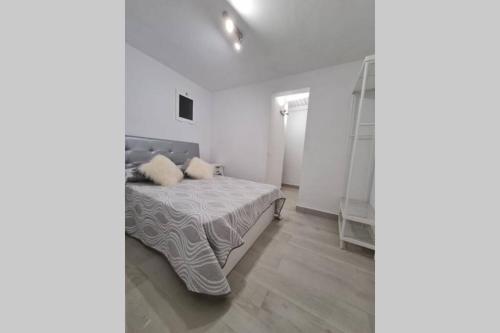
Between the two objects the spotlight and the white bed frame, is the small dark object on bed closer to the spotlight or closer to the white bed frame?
the white bed frame

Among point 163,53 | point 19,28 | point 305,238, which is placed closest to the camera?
point 19,28

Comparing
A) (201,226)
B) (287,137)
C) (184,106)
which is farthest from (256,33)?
(287,137)

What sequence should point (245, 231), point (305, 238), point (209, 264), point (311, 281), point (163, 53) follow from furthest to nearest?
point (163, 53), point (305, 238), point (245, 231), point (311, 281), point (209, 264)

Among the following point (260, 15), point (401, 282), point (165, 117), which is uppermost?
point (260, 15)

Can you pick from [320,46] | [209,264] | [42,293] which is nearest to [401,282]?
[42,293]

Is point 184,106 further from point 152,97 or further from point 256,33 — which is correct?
point 256,33

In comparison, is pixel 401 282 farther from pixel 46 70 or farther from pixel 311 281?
pixel 311 281

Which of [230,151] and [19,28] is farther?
[230,151]

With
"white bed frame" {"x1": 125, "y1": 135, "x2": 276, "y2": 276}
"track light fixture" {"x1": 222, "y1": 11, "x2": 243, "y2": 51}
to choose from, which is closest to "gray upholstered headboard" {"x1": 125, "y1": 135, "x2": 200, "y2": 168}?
"white bed frame" {"x1": 125, "y1": 135, "x2": 276, "y2": 276}

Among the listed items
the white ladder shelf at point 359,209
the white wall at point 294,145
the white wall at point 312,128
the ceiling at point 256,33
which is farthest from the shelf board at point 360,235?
the white wall at point 294,145

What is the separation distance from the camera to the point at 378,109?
0.34 m

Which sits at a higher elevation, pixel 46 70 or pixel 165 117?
pixel 165 117

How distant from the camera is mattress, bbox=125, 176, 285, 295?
0.88 meters

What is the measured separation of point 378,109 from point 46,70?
0.61 metres
